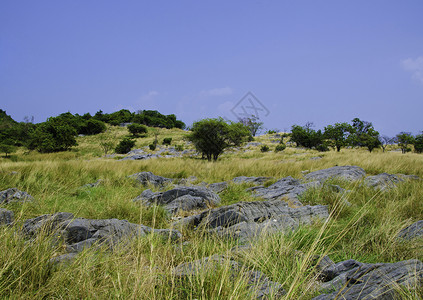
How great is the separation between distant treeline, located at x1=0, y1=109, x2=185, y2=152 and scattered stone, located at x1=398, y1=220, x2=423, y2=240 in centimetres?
4316

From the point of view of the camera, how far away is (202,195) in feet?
17.2

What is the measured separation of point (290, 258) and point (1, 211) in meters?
3.50

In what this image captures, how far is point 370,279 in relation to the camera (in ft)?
5.52

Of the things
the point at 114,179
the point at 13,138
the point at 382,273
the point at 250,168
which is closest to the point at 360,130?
the point at 250,168

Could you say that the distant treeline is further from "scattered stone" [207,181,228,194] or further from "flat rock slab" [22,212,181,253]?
"flat rock slab" [22,212,181,253]

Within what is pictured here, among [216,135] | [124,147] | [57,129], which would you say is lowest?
[124,147]

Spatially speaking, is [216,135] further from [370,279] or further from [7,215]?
[370,279]

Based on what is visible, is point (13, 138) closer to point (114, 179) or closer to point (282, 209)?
point (114, 179)

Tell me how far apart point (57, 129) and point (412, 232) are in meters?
46.4

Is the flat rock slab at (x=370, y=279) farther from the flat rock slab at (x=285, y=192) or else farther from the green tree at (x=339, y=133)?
the green tree at (x=339, y=133)

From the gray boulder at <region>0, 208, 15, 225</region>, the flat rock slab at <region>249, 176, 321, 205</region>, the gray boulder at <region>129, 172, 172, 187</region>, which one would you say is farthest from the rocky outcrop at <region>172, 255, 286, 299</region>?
the gray boulder at <region>129, 172, 172, 187</region>

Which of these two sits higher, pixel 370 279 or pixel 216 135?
pixel 216 135

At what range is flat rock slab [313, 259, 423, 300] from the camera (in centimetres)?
149

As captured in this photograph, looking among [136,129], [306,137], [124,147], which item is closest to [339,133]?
[306,137]
